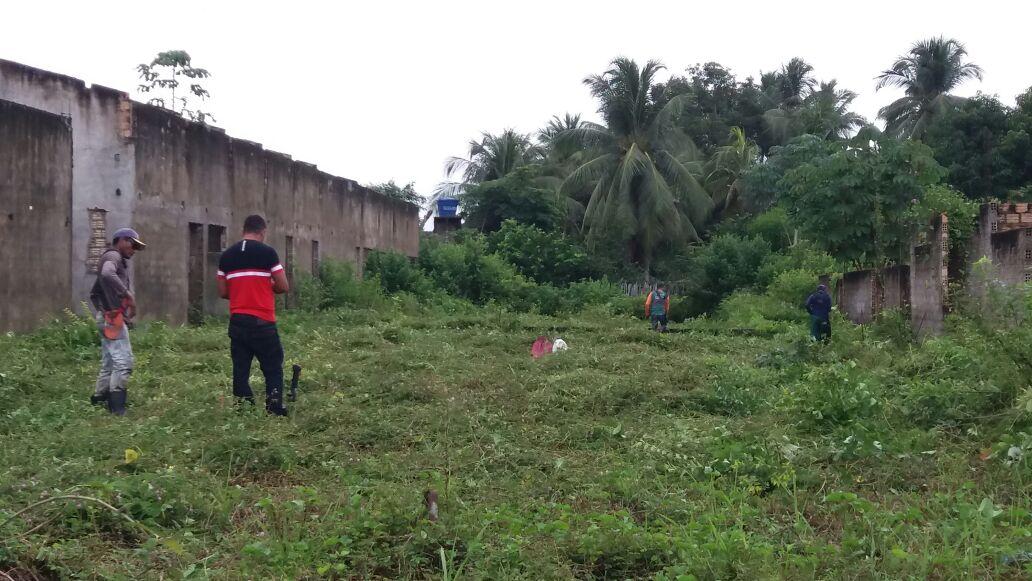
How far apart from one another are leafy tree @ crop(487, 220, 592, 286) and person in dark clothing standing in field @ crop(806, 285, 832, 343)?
18214mm

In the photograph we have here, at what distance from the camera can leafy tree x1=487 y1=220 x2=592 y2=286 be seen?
34375 millimetres

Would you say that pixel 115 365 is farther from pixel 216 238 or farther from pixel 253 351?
pixel 216 238

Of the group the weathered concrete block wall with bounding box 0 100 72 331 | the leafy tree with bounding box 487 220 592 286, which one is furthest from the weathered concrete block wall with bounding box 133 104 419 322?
the leafy tree with bounding box 487 220 592 286

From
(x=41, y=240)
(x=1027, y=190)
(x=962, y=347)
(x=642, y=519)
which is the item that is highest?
(x=1027, y=190)

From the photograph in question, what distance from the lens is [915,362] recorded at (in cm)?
973

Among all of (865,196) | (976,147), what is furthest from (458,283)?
(976,147)

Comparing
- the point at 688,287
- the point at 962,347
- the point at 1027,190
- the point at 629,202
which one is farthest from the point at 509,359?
the point at 629,202

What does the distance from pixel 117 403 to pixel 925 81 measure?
129 feet

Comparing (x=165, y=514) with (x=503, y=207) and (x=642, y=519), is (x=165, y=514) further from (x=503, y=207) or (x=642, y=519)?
(x=503, y=207)

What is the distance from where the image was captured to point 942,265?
44.6 feet

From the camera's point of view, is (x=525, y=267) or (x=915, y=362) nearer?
(x=915, y=362)

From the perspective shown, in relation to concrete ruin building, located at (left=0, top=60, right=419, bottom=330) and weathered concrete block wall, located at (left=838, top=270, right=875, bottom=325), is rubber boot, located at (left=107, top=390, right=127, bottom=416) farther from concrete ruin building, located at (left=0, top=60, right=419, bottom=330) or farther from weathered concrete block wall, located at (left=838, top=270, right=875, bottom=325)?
weathered concrete block wall, located at (left=838, top=270, right=875, bottom=325)

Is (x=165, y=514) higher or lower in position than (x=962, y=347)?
lower

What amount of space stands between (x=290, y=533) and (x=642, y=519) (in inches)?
68.8
